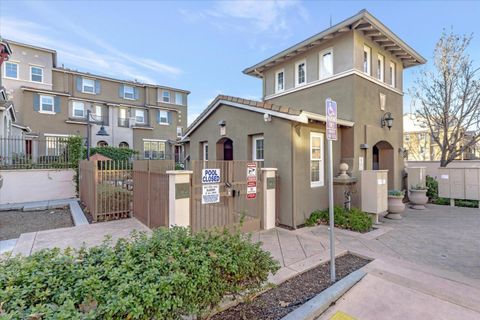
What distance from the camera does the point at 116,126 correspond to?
25.7 meters

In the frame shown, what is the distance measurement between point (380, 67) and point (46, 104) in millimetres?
27033

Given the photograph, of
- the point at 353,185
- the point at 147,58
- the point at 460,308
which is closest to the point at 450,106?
the point at 353,185

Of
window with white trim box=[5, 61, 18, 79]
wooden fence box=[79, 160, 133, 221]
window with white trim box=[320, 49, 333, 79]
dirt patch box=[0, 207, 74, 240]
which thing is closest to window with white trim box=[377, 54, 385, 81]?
window with white trim box=[320, 49, 333, 79]

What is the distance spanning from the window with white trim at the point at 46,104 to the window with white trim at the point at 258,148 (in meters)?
23.1

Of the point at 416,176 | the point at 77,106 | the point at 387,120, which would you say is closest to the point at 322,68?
the point at 387,120

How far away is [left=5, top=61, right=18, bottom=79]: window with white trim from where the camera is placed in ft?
68.6

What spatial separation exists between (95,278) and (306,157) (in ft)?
21.8

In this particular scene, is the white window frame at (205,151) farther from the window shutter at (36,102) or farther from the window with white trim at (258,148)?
the window shutter at (36,102)

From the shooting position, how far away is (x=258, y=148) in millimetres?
8789

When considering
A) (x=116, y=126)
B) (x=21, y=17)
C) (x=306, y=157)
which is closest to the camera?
(x=306, y=157)

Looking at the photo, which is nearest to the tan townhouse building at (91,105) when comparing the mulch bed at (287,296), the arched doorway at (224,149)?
the arched doorway at (224,149)

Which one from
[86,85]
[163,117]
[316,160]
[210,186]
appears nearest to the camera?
[210,186]

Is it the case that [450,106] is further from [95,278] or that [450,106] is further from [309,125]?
[95,278]

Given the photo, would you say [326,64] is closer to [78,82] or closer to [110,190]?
[110,190]
